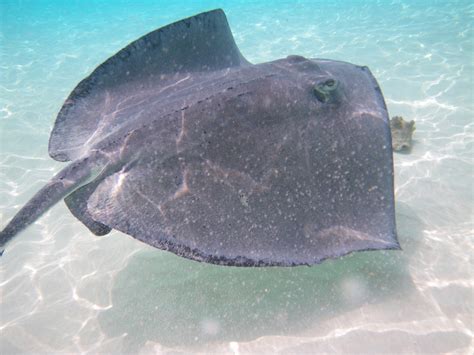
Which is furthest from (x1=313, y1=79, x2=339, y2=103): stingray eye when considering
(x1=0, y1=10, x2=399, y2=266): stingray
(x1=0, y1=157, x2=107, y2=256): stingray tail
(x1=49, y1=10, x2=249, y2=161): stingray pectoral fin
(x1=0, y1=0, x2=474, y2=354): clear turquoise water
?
(x1=0, y1=157, x2=107, y2=256): stingray tail

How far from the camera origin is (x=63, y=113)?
4043 millimetres

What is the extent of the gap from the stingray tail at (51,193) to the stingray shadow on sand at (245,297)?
1.84 meters

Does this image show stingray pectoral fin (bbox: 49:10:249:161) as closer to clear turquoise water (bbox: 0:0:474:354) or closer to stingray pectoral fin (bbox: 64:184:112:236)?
stingray pectoral fin (bbox: 64:184:112:236)

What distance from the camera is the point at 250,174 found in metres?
2.94

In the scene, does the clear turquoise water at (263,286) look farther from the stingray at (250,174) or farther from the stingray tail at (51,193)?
the stingray tail at (51,193)

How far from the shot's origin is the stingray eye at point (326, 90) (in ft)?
10.6

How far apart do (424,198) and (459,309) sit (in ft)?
6.94

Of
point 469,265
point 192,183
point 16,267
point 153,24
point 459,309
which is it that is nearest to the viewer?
point 192,183

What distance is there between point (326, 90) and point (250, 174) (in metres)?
1.20

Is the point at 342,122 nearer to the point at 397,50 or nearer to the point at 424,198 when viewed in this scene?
the point at 424,198

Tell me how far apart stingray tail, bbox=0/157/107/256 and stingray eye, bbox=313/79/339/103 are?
232 cm

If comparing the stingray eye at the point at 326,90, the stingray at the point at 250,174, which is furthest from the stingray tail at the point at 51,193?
the stingray eye at the point at 326,90

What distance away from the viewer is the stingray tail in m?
2.89

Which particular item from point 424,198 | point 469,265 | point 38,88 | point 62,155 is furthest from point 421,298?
point 38,88
